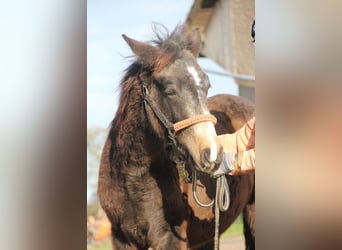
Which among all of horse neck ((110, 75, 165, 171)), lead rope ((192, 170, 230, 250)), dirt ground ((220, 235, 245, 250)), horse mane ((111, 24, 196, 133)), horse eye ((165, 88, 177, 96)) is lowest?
dirt ground ((220, 235, 245, 250))

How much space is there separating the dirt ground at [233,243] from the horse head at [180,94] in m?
0.25

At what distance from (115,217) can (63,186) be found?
0.69ft

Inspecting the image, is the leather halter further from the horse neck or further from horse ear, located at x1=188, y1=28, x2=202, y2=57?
horse ear, located at x1=188, y1=28, x2=202, y2=57

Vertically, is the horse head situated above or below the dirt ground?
above

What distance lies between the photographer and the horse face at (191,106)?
183 centimetres

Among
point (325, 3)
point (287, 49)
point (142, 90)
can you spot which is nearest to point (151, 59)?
point (142, 90)

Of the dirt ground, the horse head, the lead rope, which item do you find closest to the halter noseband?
the horse head

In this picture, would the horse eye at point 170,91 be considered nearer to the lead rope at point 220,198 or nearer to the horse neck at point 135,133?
the horse neck at point 135,133

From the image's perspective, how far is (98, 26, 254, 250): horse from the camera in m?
1.86

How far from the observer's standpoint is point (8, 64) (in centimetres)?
187

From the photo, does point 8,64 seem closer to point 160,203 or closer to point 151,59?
point 151,59

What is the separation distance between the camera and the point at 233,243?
1865mm

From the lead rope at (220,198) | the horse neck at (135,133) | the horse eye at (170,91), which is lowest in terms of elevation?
the lead rope at (220,198)

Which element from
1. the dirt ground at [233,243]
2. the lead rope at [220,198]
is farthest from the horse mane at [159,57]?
the dirt ground at [233,243]
